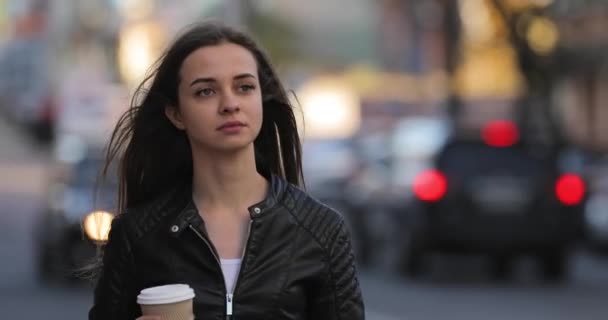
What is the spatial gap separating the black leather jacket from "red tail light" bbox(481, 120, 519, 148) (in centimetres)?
1460

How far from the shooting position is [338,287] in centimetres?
370

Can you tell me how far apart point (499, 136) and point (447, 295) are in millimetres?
2292

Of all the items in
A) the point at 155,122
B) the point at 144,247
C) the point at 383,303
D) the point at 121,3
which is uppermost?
the point at 121,3

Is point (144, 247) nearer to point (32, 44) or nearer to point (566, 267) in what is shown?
point (566, 267)

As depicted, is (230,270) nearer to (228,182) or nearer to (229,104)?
(228,182)

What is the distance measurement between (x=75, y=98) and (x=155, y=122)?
77.5ft

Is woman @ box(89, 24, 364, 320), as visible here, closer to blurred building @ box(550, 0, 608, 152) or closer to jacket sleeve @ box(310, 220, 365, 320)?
jacket sleeve @ box(310, 220, 365, 320)

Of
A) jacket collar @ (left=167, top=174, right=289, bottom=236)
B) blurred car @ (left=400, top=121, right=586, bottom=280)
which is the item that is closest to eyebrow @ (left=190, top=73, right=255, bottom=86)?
jacket collar @ (left=167, top=174, right=289, bottom=236)

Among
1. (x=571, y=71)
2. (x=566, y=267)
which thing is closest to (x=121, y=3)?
(x=566, y=267)

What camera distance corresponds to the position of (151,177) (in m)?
4.02

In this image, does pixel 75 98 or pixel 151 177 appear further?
pixel 75 98

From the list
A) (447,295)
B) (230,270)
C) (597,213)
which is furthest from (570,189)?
(230,270)

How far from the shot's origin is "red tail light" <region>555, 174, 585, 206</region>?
17859 mm

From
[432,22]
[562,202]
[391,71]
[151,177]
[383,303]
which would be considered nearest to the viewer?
[151,177]
